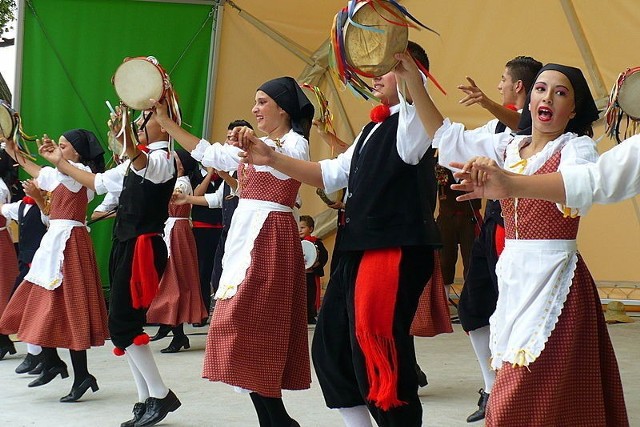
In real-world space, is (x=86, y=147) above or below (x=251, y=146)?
below

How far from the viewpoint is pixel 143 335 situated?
4.18m

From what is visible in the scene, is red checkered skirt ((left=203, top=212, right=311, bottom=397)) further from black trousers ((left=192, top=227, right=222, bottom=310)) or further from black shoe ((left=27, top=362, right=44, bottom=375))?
black trousers ((left=192, top=227, right=222, bottom=310))

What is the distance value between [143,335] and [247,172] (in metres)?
0.99

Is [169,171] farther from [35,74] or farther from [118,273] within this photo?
[35,74]

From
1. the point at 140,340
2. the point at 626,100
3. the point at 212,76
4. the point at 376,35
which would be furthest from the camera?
the point at 212,76

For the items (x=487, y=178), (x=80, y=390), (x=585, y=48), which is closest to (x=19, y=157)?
(x=80, y=390)

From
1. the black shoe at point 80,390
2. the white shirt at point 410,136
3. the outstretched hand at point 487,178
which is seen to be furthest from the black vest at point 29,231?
the outstretched hand at point 487,178

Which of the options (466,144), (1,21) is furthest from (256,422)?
(1,21)

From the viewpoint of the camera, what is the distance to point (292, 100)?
376 centimetres

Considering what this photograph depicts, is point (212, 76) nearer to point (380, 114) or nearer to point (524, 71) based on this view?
point (524, 71)

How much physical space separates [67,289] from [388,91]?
2290 millimetres

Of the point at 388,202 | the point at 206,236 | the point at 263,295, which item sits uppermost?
the point at 388,202

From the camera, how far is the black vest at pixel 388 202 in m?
2.92

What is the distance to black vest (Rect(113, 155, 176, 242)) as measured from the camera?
14.0 ft
